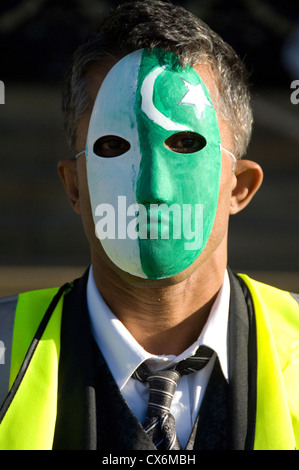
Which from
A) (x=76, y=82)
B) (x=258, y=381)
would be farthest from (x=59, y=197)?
(x=258, y=381)

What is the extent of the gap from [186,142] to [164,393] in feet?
2.47

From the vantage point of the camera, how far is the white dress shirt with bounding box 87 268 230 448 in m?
2.20

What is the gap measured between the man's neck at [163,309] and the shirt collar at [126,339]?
4 cm

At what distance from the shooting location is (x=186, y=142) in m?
2.29

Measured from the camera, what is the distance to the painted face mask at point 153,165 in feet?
7.23

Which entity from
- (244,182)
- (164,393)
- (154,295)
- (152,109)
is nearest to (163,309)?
(154,295)

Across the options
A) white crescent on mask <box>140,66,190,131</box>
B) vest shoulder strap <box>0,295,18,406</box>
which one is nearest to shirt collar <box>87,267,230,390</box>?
vest shoulder strap <box>0,295,18,406</box>

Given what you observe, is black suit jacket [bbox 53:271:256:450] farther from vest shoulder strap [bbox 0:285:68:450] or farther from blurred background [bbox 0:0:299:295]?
blurred background [bbox 0:0:299:295]

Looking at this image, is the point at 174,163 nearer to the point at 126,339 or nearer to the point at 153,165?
the point at 153,165

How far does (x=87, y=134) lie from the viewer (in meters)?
2.37
